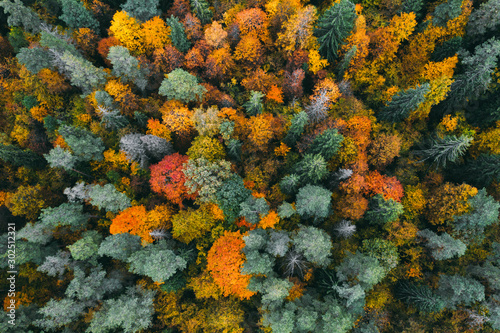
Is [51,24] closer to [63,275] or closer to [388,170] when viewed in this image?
[63,275]

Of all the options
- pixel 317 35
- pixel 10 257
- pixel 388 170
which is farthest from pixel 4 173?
pixel 388 170

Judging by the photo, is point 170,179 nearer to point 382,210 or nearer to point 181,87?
point 181,87

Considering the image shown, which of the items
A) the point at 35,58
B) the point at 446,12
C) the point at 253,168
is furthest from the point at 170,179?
the point at 446,12

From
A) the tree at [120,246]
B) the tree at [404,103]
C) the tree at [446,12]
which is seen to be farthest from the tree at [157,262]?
the tree at [446,12]

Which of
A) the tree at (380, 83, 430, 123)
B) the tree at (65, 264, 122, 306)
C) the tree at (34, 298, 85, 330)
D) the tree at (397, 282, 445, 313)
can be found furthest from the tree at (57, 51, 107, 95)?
the tree at (397, 282, 445, 313)

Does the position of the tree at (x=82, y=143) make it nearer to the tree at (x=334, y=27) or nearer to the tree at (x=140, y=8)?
the tree at (x=140, y=8)
